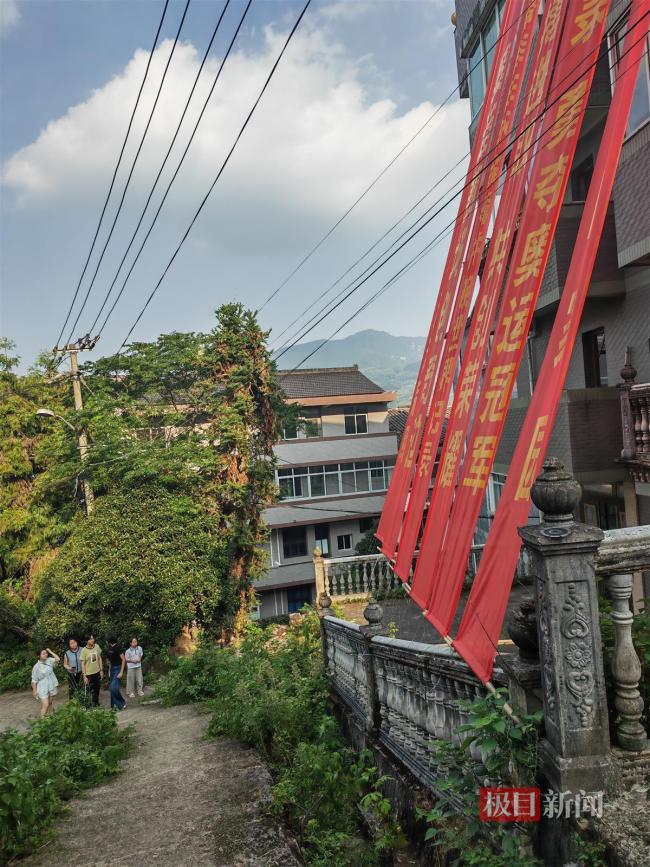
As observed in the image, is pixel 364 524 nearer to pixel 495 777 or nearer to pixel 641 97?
pixel 641 97

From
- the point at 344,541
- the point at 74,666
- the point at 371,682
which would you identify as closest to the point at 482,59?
the point at 371,682

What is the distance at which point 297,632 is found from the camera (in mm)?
11414

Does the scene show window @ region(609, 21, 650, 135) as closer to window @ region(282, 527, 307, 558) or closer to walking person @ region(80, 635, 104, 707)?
walking person @ region(80, 635, 104, 707)

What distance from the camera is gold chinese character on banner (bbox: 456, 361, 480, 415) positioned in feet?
25.5

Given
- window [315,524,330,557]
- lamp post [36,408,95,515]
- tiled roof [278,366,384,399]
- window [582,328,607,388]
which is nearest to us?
window [582,328,607,388]

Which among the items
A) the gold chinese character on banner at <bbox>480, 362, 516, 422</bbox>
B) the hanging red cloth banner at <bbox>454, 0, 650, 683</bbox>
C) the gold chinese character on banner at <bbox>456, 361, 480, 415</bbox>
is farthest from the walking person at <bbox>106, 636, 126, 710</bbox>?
the gold chinese character on banner at <bbox>480, 362, 516, 422</bbox>

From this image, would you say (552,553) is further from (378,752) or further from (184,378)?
(184,378)

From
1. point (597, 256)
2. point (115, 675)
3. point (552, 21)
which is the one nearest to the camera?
point (552, 21)

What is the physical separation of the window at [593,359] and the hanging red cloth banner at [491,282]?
439 centimetres

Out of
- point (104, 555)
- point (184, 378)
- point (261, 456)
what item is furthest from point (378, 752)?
point (184, 378)

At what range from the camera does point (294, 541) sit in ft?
110

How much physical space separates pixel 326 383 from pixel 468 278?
1084 inches

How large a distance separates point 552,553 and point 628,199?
7007 mm

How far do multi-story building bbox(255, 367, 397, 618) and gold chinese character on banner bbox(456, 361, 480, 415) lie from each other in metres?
24.3
